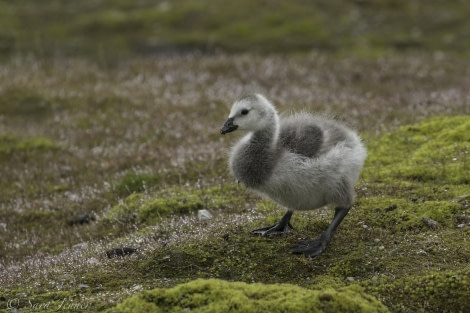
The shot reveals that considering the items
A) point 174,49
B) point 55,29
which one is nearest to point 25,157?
point 174,49

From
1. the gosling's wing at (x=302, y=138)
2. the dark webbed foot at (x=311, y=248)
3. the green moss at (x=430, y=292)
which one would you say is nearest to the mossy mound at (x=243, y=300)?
the green moss at (x=430, y=292)

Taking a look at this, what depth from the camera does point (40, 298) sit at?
913 centimetres

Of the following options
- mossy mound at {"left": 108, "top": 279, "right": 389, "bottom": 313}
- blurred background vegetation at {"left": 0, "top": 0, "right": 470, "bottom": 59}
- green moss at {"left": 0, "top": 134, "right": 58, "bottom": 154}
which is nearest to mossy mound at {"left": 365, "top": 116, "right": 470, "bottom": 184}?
mossy mound at {"left": 108, "top": 279, "right": 389, "bottom": 313}

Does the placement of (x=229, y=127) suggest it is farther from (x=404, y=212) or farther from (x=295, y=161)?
(x=404, y=212)

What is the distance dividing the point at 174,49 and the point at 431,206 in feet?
97.4

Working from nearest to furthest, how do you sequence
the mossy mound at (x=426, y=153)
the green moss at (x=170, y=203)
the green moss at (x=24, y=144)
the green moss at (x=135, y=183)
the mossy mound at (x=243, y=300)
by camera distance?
the mossy mound at (x=243, y=300) < the mossy mound at (x=426, y=153) < the green moss at (x=170, y=203) < the green moss at (x=135, y=183) < the green moss at (x=24, y=144)

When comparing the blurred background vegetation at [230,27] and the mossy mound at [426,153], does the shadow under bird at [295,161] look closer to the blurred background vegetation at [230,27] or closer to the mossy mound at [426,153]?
the mossy mound at [426,153]

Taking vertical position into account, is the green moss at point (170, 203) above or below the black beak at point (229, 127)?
below

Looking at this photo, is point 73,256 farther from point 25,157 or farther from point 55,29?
point 55,29

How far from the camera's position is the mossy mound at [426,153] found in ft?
43.0

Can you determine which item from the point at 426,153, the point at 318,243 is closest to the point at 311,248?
the point at 318,243

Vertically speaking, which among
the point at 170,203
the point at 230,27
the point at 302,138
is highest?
the point at 302,138

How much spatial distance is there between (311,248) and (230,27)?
1343 inches

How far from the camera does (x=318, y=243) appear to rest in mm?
9828
